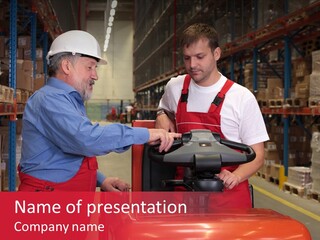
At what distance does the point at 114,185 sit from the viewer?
2.42 m

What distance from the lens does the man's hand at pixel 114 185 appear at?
2393mm

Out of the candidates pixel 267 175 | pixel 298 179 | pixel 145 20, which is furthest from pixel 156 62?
pixel 298 179

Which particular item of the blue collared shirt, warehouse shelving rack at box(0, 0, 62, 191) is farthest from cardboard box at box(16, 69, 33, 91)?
the blue collared shirt

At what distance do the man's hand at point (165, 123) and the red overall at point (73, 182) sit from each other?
70 cm

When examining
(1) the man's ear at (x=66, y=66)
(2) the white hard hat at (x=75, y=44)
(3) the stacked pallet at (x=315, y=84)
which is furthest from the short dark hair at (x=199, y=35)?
(3) the stacked pallet at (x=315, y=84)

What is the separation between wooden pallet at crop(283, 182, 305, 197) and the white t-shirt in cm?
489

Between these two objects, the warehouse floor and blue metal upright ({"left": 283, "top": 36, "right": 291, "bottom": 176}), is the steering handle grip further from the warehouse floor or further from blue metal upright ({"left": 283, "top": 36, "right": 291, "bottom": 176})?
blue metal upright ({"left": 283, "top": 36, "right": 291, "bottom": 176})

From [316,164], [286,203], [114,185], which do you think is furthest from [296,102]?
[114,185]

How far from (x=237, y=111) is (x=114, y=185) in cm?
81

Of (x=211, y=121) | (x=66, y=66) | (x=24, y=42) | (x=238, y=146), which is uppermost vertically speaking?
(x=24, y=42)

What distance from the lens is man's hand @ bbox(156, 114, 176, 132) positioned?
2734 millimetres

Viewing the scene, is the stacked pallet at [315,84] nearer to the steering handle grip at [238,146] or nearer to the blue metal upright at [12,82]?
the blue metal upright at [12,82]

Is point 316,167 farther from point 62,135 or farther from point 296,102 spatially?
point 62,135

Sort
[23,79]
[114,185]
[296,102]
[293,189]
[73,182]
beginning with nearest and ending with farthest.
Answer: [73,182] → [114,185] → [23,79] → [293,189] → [296,102]
